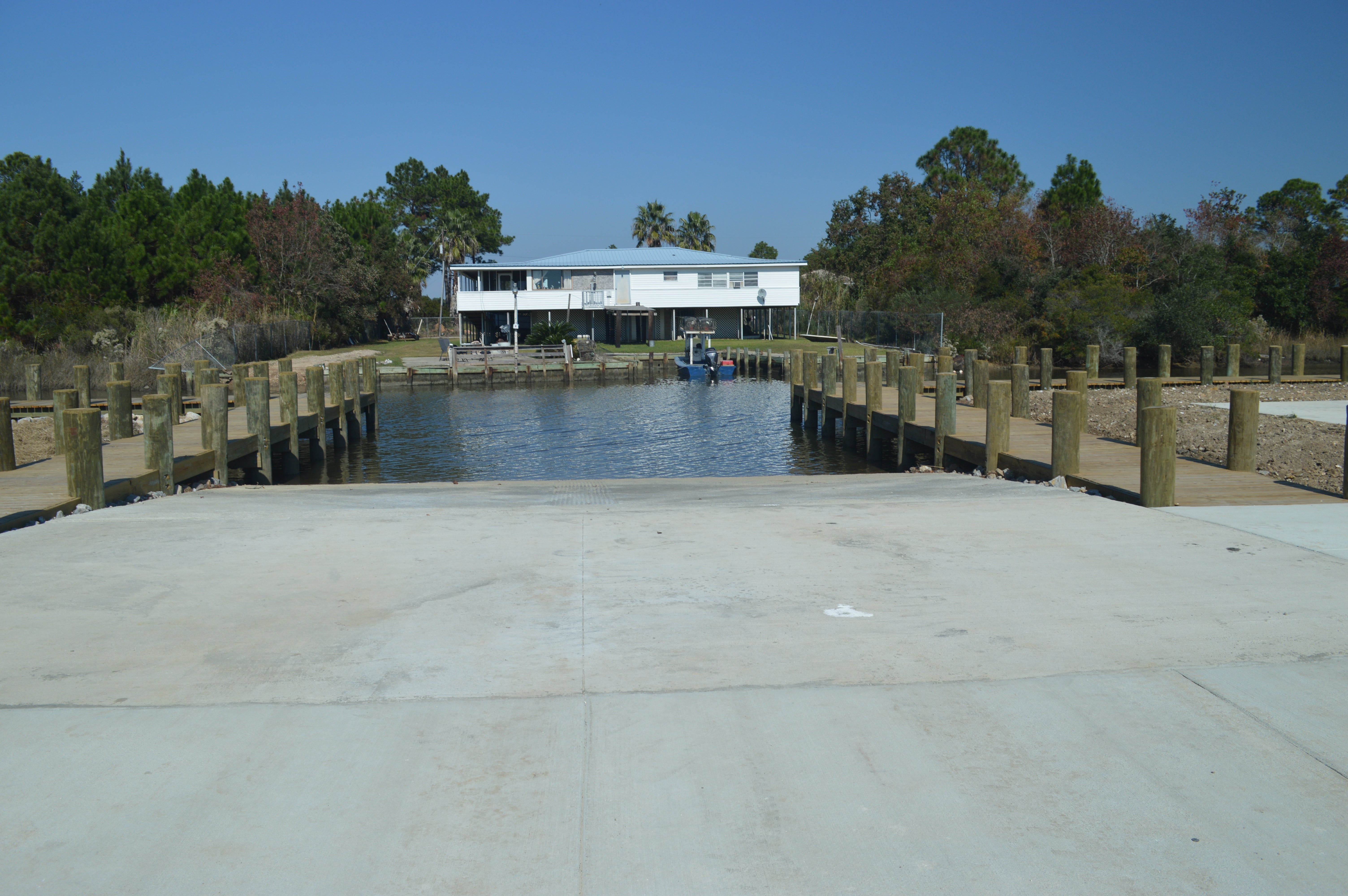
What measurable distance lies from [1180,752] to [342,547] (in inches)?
248

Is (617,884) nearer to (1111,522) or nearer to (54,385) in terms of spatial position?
(1111,522)

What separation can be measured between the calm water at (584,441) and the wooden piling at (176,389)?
2.66 m

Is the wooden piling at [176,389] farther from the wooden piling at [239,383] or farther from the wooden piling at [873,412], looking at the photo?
the wooden piling at [873,412]

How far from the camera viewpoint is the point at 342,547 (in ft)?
27.8

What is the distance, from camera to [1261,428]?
57.3ft

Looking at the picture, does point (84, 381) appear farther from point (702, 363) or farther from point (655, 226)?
point (655, 226)

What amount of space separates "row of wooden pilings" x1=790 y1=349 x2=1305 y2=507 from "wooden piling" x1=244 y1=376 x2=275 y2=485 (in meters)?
10.8

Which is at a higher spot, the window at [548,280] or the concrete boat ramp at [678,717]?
the window at [548,280]

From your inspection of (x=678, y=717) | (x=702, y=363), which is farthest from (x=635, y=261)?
(x=678, y=717)

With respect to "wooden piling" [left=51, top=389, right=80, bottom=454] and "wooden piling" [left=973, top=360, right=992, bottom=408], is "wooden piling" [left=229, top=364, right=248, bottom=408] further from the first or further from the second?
"wooden piling" [left=973, top=360, right=992, bottom=408]

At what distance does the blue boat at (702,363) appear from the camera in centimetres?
4838

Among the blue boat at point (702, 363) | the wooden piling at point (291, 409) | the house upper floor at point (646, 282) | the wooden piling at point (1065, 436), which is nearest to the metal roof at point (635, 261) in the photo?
the house upper floor at point (646, 282)

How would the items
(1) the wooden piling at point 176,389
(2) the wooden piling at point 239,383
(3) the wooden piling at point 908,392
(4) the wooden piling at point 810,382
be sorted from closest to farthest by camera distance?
(3) the wooden piling at point 908,392 < (1) the wooden piling at point 176,389 < (2) the wooden piling at point 239,383 < (4) the wooden piling at point 810,382

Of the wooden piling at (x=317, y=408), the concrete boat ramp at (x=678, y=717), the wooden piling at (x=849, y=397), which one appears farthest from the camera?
the wooden piling at (x=849, y=397)
